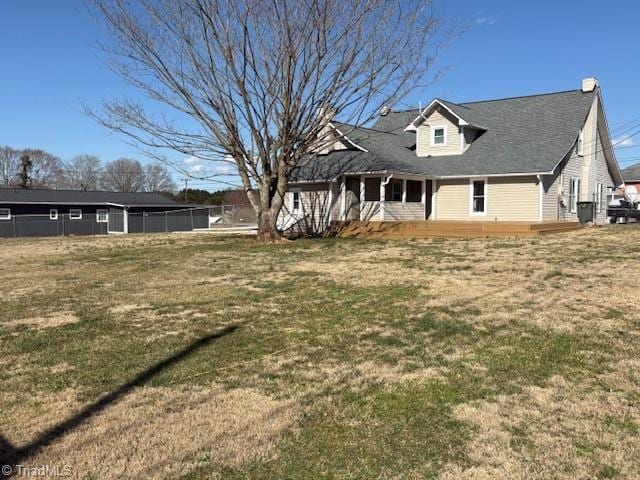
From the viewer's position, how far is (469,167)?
21250mm

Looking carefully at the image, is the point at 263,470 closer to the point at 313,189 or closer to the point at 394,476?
the point at 394,476

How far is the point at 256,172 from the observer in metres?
17.0

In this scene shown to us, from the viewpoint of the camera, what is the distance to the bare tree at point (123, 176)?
77.9 m

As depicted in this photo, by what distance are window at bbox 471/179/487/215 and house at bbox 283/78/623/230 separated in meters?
0.04

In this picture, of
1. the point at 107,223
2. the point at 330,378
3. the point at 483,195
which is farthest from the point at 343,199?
the point at 107,223

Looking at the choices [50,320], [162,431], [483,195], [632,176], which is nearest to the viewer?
[162,431]

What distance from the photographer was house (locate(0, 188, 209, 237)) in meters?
37.4

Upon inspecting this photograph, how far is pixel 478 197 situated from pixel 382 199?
4.02 m

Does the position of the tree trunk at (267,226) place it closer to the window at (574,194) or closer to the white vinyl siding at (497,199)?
the white vinyl siding at (497,199)

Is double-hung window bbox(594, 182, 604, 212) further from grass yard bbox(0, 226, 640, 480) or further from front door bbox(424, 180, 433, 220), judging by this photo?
grass yard bbox(0, 226, 640, 480)

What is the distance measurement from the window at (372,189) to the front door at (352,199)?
0.37 metres

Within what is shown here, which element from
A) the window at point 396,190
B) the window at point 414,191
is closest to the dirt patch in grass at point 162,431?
the window at point 396,190

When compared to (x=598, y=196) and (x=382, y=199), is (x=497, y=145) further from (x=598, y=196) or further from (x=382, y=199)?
(x=598, y=196)

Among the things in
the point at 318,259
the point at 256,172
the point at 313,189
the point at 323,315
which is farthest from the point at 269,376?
the point at 313,189
